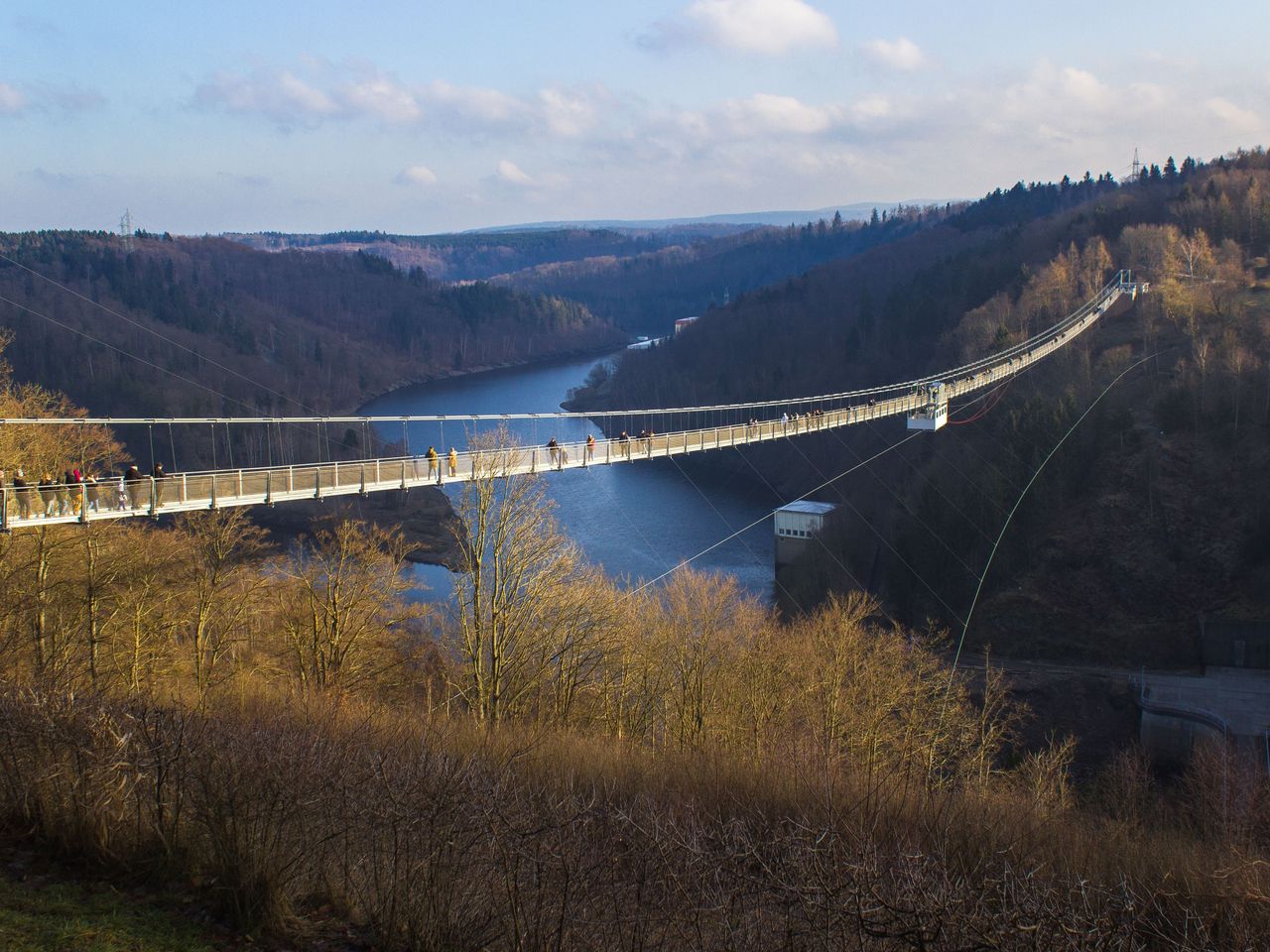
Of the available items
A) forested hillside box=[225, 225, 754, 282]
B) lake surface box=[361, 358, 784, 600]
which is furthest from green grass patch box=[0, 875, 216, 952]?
forested hillside box=[225, 225, 754, 282]

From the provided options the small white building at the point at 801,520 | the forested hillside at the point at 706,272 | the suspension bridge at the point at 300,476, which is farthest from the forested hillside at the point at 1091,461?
the forested hillside at the point at 706,272

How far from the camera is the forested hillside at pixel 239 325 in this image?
45031 mm

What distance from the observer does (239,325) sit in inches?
2569

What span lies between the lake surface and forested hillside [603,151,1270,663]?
107 inches

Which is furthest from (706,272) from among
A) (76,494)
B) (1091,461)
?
(76,494)

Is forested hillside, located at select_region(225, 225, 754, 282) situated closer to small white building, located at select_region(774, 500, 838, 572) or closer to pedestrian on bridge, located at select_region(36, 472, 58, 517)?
small white building, located at select_region(774, 500, 838, 572)

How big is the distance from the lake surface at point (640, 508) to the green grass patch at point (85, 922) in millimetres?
12012

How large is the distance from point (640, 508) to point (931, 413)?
1143cm

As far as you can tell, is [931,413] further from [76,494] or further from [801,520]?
[76,494]

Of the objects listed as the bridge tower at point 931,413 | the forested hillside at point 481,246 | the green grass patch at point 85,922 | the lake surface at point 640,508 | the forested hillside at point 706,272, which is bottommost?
the lake surface at point 640,508

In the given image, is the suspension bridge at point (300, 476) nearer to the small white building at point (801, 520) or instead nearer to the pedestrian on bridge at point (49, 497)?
the pedestrian on bridge at point (49, 497)

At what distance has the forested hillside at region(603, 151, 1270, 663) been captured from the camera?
23.6 meters

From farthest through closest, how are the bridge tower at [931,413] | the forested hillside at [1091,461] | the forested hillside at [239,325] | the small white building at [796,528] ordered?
the forested hillside at [239,325]
the small white building at [796,528]
the bridge tower at [931,413]
the forested hillside at [1091,461]

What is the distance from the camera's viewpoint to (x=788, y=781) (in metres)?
9.07
